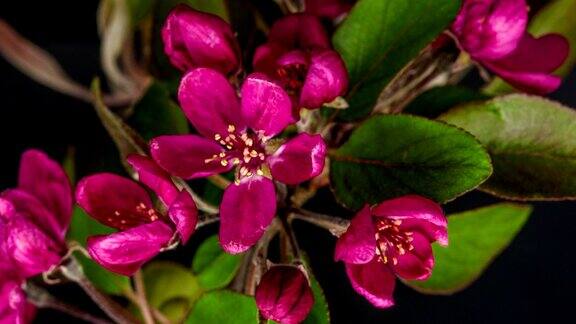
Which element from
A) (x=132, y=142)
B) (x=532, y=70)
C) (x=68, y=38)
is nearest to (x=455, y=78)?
(x=532, y=70)

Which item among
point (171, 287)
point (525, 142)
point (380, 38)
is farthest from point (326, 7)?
point (171, 287)

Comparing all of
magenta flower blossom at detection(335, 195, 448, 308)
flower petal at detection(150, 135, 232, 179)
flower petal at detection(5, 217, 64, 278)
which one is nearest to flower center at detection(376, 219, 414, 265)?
magenta flower blossom at detection(335, 195, 448, 308)

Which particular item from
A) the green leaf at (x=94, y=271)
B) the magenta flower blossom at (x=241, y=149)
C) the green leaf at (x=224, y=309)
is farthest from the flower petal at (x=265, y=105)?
the green leaf at (x=94, y=271)

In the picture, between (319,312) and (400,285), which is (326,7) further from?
(400,285)

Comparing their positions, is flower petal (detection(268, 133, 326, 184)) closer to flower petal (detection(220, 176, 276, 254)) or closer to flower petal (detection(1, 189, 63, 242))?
flower petal (detection(220, 176, 276, 254))

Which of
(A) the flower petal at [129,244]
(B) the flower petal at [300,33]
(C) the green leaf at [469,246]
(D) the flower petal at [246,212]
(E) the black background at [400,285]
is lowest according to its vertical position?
(E) the black background at [400,285]

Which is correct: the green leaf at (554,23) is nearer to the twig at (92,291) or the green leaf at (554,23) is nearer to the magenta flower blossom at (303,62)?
the magenta flower blossom at (303,62)
